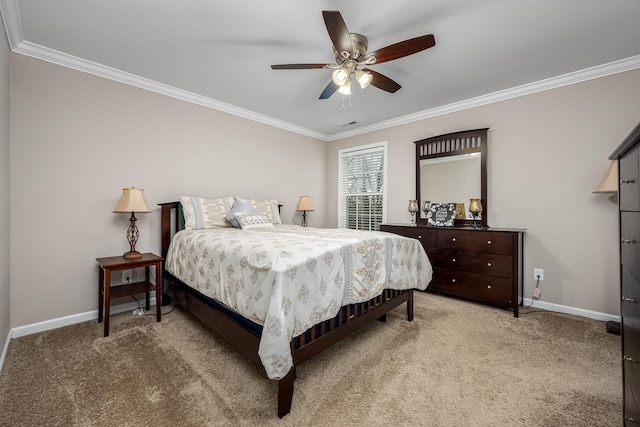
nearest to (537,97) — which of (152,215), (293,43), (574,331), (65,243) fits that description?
(574,331)

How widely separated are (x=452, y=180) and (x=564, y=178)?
1087 mm

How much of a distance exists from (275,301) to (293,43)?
207cm

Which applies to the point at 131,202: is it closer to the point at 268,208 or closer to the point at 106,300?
the point at 106,300

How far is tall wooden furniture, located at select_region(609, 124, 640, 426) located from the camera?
3.14 feet

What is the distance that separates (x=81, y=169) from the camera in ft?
8.25

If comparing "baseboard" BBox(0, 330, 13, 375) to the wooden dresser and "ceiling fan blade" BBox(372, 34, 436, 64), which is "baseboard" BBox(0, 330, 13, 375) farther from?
the wooden dresser

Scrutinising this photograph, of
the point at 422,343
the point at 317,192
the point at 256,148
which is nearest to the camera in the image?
the point at 422,343

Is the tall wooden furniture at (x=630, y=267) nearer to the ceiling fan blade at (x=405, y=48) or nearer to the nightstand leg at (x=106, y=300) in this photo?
the ceiling fan blade at (x=405, y=48)

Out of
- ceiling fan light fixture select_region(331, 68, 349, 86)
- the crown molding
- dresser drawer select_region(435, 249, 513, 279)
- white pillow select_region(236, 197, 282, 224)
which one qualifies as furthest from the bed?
the crown molding

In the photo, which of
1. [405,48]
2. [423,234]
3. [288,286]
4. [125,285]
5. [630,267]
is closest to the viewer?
[630,267]

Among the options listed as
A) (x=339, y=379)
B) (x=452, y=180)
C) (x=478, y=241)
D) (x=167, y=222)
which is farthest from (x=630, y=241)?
(x=167, y=222)

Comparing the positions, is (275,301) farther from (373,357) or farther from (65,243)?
(65,243)

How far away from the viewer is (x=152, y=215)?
2963 millimetres

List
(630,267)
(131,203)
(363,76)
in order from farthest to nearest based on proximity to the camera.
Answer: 1. (131,203)
2. (363,76)
3. (630,267)
